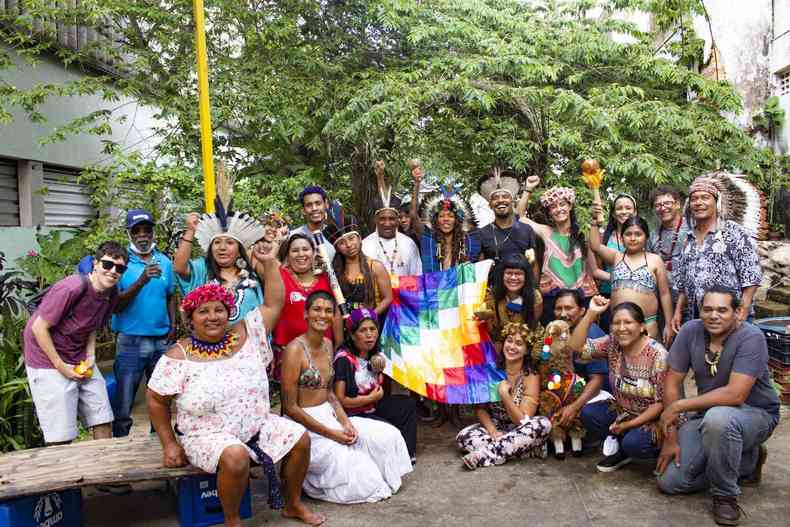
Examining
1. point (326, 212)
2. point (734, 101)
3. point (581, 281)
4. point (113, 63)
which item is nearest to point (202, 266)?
point (326, 212)

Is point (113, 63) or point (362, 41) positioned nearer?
point (362, 41)

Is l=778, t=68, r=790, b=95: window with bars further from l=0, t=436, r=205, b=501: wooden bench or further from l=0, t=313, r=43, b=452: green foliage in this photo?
l=0, t=313, r=43, b=452: green foliage

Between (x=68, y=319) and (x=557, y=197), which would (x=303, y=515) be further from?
(x=557, y=197)

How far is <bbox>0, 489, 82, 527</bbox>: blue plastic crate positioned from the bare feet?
1132 millimetres

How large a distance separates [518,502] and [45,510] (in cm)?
257

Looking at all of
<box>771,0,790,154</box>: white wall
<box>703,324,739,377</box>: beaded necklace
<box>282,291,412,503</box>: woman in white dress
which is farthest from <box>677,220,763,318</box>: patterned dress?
<box>771,0,790,154</box>: white wall

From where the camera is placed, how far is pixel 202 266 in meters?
4.53

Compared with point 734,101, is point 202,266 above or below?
below

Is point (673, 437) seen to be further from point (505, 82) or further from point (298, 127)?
point (505, 82)

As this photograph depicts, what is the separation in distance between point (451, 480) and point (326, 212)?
2.25 meters

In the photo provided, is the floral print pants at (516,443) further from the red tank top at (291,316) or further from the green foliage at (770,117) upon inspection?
the green foliage at (770,117)

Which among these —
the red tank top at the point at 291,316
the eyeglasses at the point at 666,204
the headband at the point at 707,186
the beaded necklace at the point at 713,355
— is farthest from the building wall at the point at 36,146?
the beaded necklace at the point at 713,355

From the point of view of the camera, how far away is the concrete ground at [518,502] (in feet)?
12.0

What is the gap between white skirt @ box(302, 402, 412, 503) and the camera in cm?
395
